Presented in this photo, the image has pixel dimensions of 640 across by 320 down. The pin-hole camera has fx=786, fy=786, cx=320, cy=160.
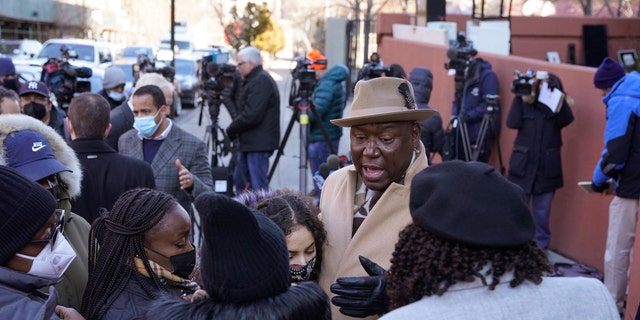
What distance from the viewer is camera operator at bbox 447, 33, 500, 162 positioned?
8.73 m

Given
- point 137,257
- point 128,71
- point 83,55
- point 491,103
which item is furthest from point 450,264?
point 83,55

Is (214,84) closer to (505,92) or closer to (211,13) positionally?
(505,92)

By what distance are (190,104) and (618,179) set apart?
A: 17.2 m

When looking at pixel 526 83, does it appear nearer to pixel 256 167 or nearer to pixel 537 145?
pixel 537 145

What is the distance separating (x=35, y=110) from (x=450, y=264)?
16.3ft

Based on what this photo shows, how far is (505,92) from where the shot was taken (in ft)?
30.2

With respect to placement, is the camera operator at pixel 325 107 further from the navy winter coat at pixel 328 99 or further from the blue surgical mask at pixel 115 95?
the blue surgical mask at pixel 115 95

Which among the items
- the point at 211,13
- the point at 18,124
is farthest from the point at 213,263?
the point at 211,13

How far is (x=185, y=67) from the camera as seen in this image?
2239cm

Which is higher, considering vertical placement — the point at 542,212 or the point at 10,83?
the point at 10,83

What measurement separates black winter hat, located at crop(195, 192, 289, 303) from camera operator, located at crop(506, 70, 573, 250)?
5877mm

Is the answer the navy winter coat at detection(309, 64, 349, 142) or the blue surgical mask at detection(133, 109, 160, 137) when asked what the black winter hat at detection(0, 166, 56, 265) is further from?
the navy winter coat at detection(309, 64, 349, 142)

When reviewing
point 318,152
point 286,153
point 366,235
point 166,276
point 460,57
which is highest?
point 460,57

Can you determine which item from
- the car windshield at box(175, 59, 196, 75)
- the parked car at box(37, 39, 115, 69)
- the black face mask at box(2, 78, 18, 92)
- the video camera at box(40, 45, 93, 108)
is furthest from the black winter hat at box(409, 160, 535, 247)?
the car windshield at box(175, 59, 196, 75)
